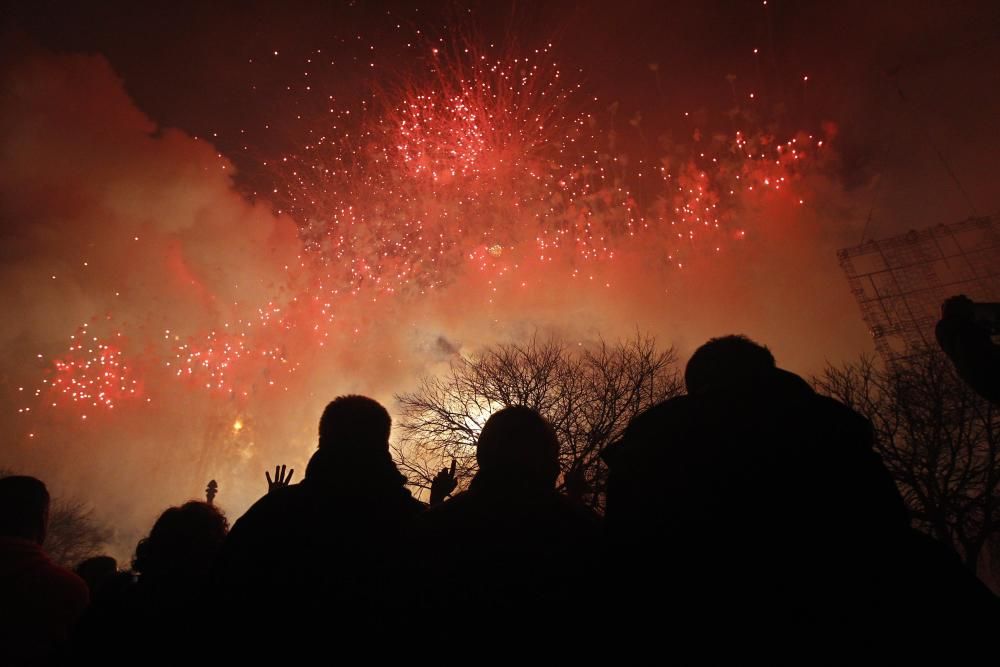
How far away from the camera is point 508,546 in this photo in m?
2.02

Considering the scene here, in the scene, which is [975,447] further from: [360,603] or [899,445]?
[360,603]

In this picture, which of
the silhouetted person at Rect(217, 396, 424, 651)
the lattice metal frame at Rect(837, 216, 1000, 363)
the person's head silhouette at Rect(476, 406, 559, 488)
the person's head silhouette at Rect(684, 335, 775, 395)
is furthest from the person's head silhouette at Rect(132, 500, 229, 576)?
the lattice metal frame at Rect(837, 216, 1000, 363)

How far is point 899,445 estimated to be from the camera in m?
14.2

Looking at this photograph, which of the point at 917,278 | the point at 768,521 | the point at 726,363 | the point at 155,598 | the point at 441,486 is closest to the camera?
the point at 768,521

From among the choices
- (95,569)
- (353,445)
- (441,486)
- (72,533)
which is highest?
(72,533)

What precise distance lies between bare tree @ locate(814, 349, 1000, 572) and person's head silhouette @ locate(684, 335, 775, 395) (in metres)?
13.2

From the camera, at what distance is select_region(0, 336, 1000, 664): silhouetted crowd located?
1432mm

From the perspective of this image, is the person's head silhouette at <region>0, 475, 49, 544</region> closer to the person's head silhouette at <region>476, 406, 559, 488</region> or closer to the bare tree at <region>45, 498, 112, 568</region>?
the person's head silhouette at <region>476, 406, 559, 488</region>

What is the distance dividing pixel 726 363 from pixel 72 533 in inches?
2235

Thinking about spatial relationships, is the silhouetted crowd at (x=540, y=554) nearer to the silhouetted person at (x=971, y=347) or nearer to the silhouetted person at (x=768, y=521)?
the silhouetted person at (x=768, y=521)

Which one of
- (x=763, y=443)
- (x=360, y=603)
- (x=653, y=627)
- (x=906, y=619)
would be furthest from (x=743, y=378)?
(x=360, y=603)

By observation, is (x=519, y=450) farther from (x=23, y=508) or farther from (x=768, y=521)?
(x=23, y=508)

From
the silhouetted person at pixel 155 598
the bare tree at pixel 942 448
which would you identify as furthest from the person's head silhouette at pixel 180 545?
the bare tree at pixel 942 448

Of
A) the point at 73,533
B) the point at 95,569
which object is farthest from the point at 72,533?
the point at 95,569
